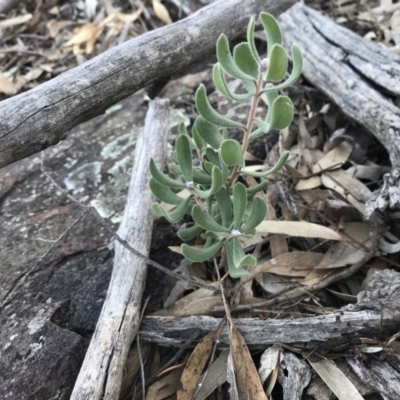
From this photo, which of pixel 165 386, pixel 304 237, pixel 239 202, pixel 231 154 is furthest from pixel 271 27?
pixel 165 386

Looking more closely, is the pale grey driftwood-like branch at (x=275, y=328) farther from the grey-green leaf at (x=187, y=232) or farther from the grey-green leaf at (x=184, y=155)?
the grey-green leaf at (x=184, y=155)

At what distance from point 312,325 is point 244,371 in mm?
207

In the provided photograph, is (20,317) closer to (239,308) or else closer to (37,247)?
(37,247)

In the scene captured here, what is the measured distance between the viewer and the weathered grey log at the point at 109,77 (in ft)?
3.98

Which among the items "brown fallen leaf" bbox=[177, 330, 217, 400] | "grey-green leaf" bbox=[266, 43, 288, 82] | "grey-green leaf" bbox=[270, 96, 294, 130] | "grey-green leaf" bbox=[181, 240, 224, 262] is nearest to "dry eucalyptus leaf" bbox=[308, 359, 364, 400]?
"brown fallen leaf" bbox=[177, 330, 217, 400]

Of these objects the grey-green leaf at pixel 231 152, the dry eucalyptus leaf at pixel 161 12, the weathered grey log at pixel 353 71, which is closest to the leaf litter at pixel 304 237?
the weathered grey log at pixel 353 71

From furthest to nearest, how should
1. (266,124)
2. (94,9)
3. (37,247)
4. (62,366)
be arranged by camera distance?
(94,9), (37,247), (62,366), (266,124)

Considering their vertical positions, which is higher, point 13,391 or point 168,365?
point 13,391

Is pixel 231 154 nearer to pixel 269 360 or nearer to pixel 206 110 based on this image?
pixel 206 110

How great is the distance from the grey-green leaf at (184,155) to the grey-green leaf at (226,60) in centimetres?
20

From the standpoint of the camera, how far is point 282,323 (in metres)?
1.28

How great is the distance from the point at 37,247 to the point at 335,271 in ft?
3.12

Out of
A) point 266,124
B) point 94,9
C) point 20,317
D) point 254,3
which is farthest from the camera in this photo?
point 94,9

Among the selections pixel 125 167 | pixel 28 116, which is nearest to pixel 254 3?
pixel 125 167
